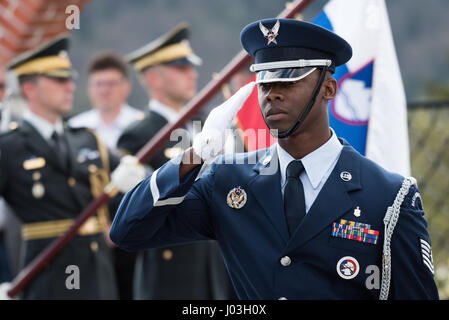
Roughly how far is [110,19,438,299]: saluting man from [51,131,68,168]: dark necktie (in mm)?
3029

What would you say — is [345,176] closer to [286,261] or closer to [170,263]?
[286,261]

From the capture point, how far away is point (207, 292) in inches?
246

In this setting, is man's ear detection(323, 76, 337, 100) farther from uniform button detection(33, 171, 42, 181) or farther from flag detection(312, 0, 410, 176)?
uniform button detection(33, 171, 42, 181)

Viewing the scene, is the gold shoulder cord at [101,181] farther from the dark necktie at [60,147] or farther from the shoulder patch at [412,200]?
the shoulder patch at [412,200]

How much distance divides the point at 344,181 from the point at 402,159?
5.50 ft

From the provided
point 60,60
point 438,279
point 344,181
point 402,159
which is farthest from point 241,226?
point 438,279

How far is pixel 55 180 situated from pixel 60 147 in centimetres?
26

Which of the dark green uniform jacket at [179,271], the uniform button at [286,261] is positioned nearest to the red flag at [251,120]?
the dark green uniform jacket at [179,271]

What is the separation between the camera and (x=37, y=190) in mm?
5871

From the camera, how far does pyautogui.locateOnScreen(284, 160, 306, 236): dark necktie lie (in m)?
3.01

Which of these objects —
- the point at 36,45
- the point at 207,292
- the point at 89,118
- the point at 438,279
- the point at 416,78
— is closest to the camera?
the point at 207,292

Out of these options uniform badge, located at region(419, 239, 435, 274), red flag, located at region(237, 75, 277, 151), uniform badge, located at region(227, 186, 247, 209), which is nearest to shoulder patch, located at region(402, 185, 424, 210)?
uniform badge, located at region(419, 239, 435, 274)

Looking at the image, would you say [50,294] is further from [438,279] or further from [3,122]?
[438,279]

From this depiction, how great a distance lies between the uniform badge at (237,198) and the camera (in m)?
3.12
